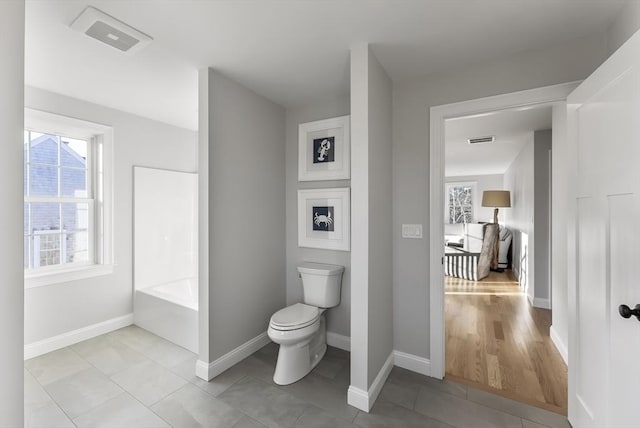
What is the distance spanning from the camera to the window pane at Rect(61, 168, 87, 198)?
2848 mm

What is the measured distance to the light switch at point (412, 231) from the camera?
7.42 ft

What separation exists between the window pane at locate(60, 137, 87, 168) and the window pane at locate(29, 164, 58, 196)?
0.43ft

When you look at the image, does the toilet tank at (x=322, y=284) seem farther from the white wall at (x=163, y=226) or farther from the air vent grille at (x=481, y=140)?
the air vent grille at (x=481, y=140)

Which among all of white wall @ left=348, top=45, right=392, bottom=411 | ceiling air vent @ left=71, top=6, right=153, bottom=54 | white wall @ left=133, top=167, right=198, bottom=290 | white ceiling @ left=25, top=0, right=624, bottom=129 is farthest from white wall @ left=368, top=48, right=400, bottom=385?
white wall @ left=133, top=167, right=198, bottom=290

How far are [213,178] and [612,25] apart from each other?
2652 millimetres

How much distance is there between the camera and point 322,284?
252cm

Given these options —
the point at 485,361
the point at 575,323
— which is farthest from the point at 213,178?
the point at 485,361

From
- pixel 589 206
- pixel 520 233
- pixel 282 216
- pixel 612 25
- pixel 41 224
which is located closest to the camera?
pixel 589 206

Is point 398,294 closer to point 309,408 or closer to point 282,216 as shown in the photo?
point 309,408

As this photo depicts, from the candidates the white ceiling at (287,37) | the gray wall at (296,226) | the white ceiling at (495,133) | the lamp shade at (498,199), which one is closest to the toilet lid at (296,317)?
the gray wall at (296,226)

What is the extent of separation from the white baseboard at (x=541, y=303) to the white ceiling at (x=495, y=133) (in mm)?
2191

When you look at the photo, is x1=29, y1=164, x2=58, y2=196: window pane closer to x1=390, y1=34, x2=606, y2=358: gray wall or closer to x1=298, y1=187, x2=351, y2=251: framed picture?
x1=298, y1=187, x2=351, y2=251: framed picture

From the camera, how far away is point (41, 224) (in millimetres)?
2682

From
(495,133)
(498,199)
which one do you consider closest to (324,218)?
(495,133)
